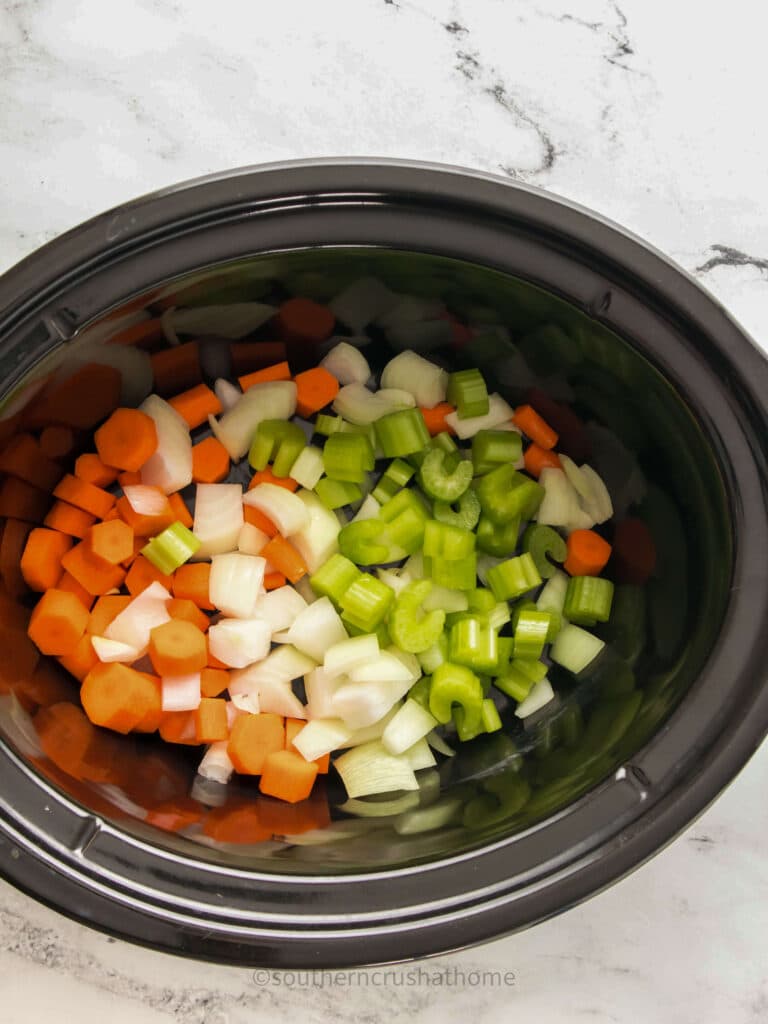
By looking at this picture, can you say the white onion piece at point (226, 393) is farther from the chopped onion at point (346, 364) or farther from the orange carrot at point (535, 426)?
the orange carrot at point (535, 426)

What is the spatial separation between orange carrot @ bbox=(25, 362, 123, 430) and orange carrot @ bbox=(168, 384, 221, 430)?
7 centimetres

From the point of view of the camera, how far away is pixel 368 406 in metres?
1.14

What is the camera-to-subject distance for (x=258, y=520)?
114 cm

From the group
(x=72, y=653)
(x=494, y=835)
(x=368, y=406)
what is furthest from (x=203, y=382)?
(x=494, y=835)

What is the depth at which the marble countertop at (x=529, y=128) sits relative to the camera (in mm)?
1113

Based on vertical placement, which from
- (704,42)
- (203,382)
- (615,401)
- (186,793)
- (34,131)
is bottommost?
(186,793)

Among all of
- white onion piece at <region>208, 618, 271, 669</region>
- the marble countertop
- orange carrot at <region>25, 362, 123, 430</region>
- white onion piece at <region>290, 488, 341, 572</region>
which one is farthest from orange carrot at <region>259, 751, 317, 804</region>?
orange carrot at <region>25, 362, 123, 430</region>

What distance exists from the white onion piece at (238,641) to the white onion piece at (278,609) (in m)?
0.02

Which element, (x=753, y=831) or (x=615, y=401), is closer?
(x=615, y=401)

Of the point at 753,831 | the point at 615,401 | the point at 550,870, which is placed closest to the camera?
the point at 550,870

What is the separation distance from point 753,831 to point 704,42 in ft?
3.18

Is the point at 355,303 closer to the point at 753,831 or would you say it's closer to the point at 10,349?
the point at 10,349

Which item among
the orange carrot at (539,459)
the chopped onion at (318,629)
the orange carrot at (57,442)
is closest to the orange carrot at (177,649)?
the chopped onion at (318,629)

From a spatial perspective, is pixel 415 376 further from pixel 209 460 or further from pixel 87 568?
pixel 87 568
